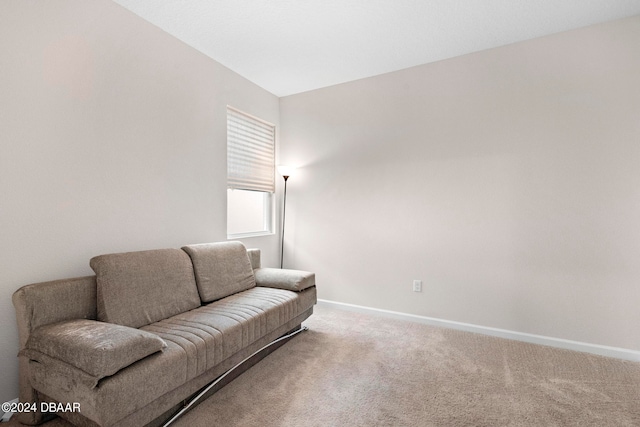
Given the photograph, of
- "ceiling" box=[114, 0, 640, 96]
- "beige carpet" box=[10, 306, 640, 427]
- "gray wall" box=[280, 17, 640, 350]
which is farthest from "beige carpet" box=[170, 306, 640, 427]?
"ceiling" box=[114, 0, 640, 96]

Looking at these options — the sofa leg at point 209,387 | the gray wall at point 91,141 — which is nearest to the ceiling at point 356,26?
the gray wall at point 91,141

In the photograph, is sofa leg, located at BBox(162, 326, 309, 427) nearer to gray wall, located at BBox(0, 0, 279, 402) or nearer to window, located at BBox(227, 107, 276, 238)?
gray wall, located at BBox(0, 0, 279, 402)

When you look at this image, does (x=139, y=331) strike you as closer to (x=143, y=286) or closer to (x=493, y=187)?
(x=143, y=286)

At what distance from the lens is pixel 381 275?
3473mm

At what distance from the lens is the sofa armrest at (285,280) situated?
9.26 ft

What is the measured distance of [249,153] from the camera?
3.69 meters

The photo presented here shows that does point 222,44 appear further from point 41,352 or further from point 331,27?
point 41,352

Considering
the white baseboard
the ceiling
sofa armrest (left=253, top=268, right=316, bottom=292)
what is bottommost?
the white baseboard

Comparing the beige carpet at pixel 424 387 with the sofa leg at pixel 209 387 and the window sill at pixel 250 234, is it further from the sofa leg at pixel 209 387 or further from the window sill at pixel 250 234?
the window sill at pixel 250 234

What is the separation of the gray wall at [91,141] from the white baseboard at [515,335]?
2.16 m

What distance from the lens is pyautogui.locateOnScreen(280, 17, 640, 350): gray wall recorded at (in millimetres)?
2496

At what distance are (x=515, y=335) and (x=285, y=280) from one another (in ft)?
7.26

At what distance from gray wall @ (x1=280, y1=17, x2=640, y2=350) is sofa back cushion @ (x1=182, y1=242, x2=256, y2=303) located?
1.20 m

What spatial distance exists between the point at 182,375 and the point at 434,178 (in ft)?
9.17
